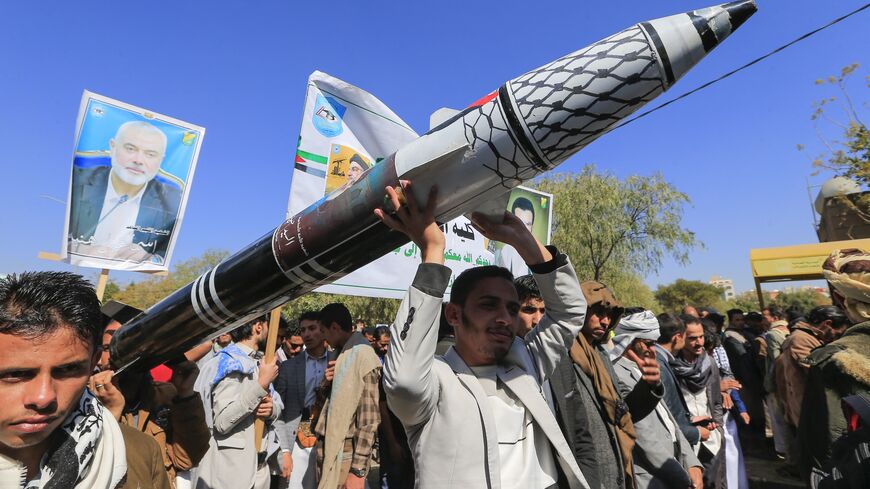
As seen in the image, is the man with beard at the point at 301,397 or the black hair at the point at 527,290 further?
the man with beard at the point at 301,397

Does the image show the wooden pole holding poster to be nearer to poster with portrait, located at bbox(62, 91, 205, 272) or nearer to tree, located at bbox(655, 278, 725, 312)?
poster with portrait, located at bbox(62, 91, 205, 272)

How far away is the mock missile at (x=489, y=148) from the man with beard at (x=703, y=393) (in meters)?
3.74

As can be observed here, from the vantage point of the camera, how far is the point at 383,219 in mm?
2121

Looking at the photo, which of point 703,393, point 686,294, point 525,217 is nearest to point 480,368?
point 703,393

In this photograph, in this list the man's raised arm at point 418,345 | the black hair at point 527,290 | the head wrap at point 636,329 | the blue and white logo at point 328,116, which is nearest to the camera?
the man's raised arm at point 418,345

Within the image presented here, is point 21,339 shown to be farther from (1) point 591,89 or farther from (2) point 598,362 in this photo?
(2) point 598,362

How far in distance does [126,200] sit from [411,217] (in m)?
3.93

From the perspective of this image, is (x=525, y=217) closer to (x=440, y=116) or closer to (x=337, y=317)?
(x=337, y=317)

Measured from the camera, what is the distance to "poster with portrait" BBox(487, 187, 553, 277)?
639 centimetres

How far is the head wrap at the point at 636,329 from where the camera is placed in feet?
10.3

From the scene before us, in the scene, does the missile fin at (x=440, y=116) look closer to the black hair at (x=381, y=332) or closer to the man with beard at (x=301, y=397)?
the man with beard at (x=301, y=397)

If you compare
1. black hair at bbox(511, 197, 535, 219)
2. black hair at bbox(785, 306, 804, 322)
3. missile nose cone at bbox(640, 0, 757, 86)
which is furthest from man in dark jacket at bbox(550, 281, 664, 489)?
black hair at bbox(785, 306, 804, 322)

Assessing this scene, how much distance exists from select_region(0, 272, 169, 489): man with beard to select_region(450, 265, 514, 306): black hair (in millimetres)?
1443

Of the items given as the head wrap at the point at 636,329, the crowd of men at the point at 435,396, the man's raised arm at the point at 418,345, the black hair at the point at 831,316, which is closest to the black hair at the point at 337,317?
the crowd of men at the point at 435,396
